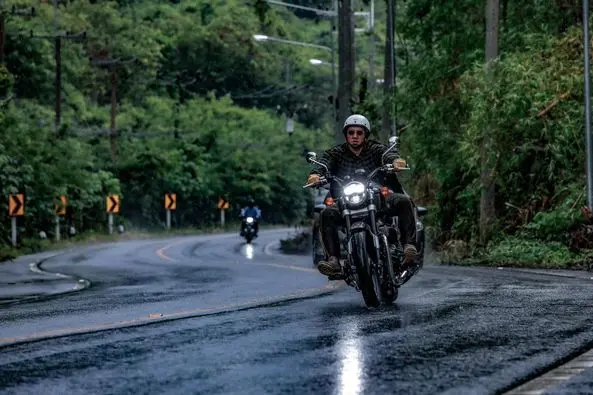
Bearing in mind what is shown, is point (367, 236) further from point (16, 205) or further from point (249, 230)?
point (249, 230)

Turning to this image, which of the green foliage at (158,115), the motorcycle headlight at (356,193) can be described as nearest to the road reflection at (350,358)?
the motorcycle headlight at (356,193)

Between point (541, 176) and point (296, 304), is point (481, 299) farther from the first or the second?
point (541, 176)

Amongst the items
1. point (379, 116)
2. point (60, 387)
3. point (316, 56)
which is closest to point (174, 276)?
point (60, 387)

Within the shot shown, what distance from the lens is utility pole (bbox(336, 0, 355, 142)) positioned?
4288 centimetres

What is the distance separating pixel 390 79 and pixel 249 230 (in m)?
9.63

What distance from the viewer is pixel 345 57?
43250mm

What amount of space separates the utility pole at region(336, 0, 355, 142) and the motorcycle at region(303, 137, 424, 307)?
99.2ft

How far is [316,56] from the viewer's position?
116 metres

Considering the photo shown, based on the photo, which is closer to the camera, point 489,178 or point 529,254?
point 529,254

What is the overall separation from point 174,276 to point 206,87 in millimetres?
82870

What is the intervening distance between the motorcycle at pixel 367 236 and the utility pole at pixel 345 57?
99.2 ft

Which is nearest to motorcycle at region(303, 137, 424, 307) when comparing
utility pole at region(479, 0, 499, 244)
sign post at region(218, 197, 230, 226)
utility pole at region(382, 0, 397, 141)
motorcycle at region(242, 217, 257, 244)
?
utility pole at region(479, 0, 499, 244)

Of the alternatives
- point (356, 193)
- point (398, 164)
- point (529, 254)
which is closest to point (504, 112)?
point (529, 254)

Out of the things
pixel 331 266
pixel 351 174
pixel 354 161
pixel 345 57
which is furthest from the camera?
pixel 345 57
